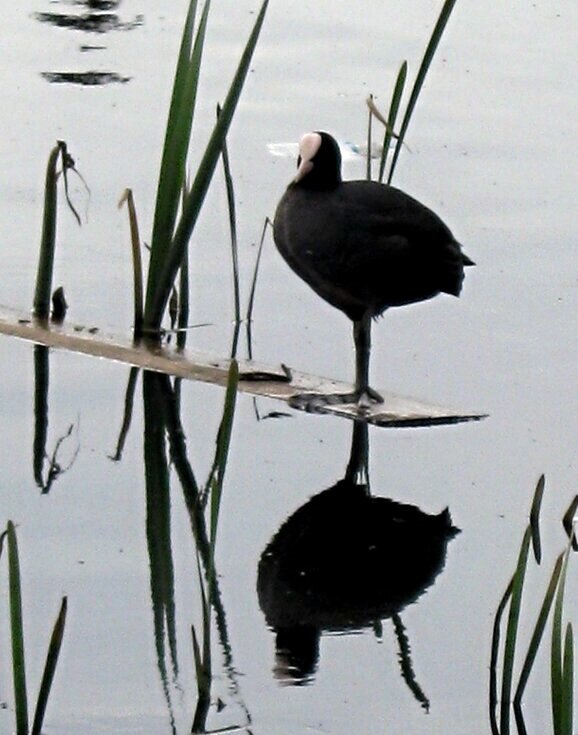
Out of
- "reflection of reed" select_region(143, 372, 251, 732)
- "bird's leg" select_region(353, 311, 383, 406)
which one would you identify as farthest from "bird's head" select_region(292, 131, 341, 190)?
"reflection of reed" select_region(143, 372, 251, 732)

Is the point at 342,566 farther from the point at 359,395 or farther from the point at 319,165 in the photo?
the point at 319,165

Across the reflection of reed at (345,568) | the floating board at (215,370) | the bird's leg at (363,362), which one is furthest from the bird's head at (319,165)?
the reflection of reed at (345,568)

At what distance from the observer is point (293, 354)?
7.18 metres

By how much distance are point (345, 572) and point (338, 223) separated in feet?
4.82

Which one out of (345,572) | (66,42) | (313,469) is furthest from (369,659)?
(66,42)

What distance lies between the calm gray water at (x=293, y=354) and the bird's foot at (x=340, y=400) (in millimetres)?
59

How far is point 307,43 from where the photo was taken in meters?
11.3

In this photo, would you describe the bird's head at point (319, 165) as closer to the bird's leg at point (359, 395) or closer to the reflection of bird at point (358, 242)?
the reflection of bird at point (358, 242)

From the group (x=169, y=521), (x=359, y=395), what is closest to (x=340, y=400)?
(x=359, y=395)

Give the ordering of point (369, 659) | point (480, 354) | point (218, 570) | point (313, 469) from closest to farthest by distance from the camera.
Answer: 1. point (369, 659)
2. point (218, 570)
3. point (313, 469)
4. point (480, 354)

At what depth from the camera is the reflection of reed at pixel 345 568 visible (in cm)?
494

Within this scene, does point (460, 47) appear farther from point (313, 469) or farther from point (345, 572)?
point (345, 572)

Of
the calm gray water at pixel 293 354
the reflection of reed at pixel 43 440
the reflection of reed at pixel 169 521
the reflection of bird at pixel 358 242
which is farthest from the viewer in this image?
the reflection of bird at pixel 358 242

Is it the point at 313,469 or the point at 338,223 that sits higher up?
the point at 338,223
